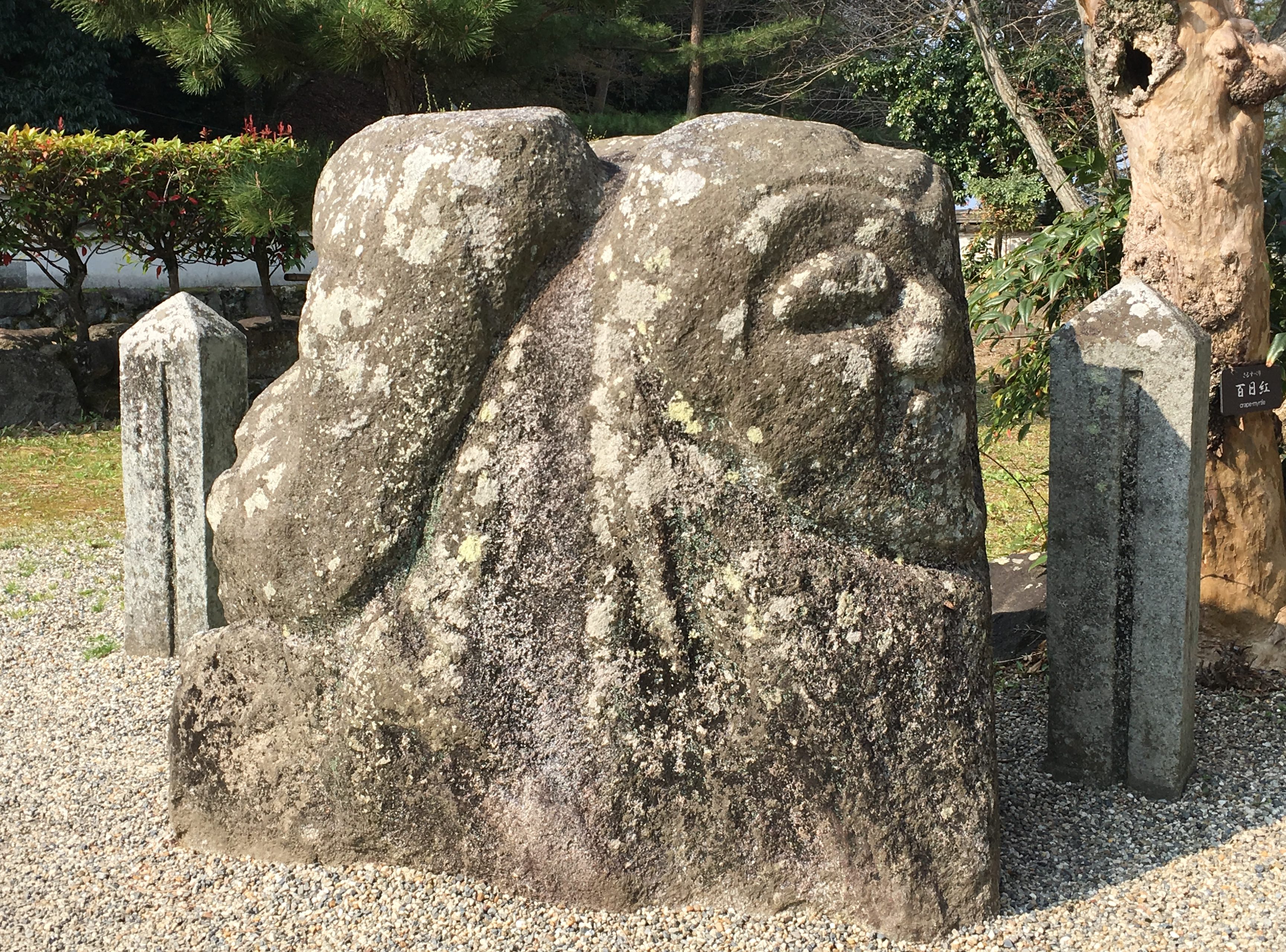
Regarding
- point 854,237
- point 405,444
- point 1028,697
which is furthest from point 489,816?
point 1028,697

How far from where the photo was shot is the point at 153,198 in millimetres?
9969

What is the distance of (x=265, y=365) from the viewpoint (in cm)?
1064

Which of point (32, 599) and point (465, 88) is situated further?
point (465, 88)

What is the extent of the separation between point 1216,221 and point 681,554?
2454 millimetres

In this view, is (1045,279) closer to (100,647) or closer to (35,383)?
(100,647)

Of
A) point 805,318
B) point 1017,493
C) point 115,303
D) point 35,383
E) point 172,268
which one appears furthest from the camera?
Answer: point 115,303

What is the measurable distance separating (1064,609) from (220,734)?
7.37ft

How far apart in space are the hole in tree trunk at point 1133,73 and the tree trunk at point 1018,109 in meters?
3.87

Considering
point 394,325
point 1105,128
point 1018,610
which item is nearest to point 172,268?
point 1105,128

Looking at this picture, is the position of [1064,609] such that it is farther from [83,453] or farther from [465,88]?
[465,88]

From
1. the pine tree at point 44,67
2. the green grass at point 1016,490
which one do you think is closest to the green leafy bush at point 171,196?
the pine tree at point 44,67

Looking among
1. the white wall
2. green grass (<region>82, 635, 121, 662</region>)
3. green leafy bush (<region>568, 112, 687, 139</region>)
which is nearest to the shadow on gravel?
green grass (<region>82, 635, 121, 662</region>)

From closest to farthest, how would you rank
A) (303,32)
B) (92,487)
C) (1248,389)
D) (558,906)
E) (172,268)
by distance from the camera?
(558,906), (1248,389), (92,487), (303,32), (172,268)

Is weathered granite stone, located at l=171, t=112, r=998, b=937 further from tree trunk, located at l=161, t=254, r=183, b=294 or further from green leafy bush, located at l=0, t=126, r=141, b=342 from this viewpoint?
tree trunk, located at l=161, t=254, r=183, b=294
